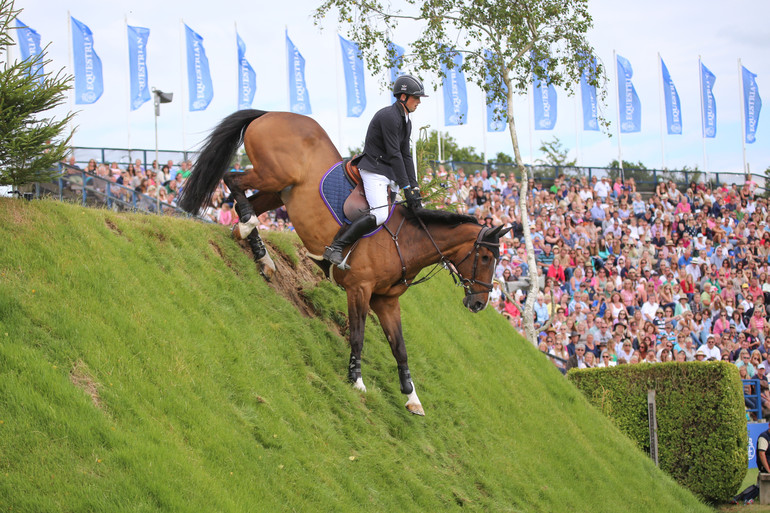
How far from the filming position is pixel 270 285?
1073 cm

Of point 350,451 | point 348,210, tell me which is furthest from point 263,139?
point 350,451

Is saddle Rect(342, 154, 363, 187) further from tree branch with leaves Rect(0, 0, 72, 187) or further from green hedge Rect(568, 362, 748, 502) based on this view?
green hedge Rect(568, 362, 748, 502)

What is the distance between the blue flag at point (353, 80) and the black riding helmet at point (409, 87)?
1041 inches

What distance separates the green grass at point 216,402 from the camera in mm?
5867

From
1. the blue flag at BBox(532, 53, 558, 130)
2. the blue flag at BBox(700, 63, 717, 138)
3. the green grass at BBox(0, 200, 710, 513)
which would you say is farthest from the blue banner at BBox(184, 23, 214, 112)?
the blue flag at BBox(700, 63, 717, 138)

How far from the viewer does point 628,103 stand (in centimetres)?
4175

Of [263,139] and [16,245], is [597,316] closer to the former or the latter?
[263,139]

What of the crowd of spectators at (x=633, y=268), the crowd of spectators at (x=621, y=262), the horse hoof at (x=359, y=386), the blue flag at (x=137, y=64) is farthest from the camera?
the blue flag at (x=137, y=64)

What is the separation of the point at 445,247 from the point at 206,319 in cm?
309

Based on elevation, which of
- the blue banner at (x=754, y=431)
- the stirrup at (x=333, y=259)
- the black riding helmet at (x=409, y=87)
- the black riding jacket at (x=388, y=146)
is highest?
the black riding helmet at (x=409, y=87)

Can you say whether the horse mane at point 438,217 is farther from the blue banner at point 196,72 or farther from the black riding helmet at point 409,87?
the blue banner at point 196,72

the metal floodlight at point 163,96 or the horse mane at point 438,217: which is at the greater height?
the metal floodlight at point 163,96

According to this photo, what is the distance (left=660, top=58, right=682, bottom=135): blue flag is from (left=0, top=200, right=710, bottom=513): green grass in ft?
113

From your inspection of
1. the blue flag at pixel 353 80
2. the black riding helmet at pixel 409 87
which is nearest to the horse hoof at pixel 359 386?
the black riding helmet at pixel 409 87
